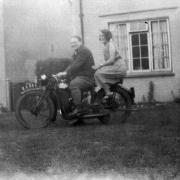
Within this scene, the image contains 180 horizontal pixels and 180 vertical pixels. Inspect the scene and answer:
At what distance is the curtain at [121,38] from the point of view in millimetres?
10477

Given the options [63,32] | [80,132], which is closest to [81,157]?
[80,132]

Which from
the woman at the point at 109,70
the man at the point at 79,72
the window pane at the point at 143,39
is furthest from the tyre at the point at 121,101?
the window pane at the point at 143,39

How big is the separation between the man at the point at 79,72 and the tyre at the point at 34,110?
15.2 inches

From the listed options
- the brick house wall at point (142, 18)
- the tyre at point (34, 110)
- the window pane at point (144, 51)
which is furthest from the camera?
the window pane at point (144, 51)

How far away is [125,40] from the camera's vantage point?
34.6 feet

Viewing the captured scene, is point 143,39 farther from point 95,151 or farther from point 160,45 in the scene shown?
point 95,151

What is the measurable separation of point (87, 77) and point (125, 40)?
4.89 m

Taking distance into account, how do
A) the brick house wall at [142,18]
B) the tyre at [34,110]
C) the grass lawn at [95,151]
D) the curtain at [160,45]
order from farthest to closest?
the curtain at [160,45] → the brick house wall at [142,18] → the tyre at [34,110] → the grass lawn at [95,151]

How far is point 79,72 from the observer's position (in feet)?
19.4

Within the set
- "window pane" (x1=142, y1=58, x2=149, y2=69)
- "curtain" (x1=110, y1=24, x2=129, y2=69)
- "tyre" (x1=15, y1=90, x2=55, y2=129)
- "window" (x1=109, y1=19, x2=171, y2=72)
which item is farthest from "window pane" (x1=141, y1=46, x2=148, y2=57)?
"tyre" (x1=15, y1=90, x2=55, y2=129)

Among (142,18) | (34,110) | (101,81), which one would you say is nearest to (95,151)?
(34,110)

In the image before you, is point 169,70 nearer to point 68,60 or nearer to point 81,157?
point 68,60

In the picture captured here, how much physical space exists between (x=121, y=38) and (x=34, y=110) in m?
5.50

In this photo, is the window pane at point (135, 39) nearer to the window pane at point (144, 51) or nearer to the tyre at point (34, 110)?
the window pane at point (144, 51)
